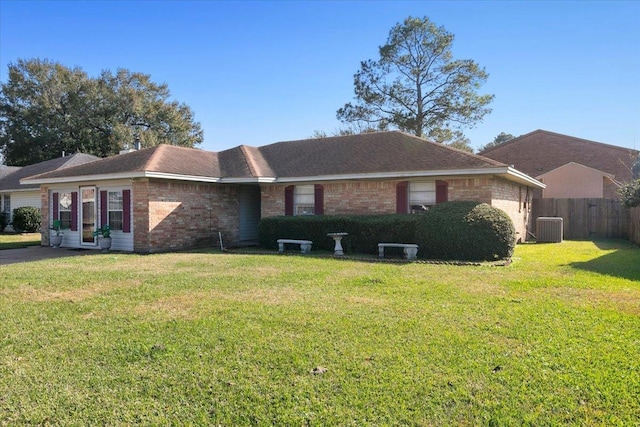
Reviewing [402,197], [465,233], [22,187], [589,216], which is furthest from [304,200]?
[22,187]

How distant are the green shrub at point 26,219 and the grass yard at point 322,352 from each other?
19958 millimetres

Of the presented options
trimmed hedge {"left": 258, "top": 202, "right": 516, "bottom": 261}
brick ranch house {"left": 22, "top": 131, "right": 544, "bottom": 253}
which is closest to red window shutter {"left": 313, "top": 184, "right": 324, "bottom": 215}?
brick ranch house {"left": 22, "top": 131, "right": 544, "bottom": 253}

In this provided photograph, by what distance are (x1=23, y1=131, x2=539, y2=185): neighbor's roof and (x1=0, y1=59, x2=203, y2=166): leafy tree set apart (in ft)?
80.3

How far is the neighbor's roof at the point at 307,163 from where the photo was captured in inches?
554

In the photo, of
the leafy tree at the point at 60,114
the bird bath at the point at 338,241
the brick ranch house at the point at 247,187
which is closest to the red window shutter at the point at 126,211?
the brick ranch house at the point at 247,187

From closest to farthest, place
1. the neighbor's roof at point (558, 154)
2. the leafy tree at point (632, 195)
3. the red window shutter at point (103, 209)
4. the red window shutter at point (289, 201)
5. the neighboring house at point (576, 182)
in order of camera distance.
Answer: the leafy tree at point (632, 195) < the red window shutter at point (103, 209) < the red window shutter at point (289, 201) < the neighboring house at point (576, 182) < the neighbor's roof at point (558, 154)

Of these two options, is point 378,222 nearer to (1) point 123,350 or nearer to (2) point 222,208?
(2) point 222,208

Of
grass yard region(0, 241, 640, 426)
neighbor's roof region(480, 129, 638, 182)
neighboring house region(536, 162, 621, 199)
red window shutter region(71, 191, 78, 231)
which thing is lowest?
grass yard region(0, 241, 640, 426)

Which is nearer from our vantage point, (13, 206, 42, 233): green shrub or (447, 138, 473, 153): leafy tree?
(13, 206, 42, 233): green shrub

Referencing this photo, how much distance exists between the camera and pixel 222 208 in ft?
57.1

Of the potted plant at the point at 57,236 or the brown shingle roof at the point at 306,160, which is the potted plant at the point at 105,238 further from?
the potted plant at the point at 57,236

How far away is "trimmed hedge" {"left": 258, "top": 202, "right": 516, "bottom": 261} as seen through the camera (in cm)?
1160

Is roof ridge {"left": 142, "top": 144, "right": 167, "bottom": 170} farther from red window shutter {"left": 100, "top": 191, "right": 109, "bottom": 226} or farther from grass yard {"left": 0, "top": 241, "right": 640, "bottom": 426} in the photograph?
grass yard {"left": 0, "top": 241, "right": 640, "bottom": 426}

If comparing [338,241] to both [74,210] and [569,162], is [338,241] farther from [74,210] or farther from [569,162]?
[569,162]
